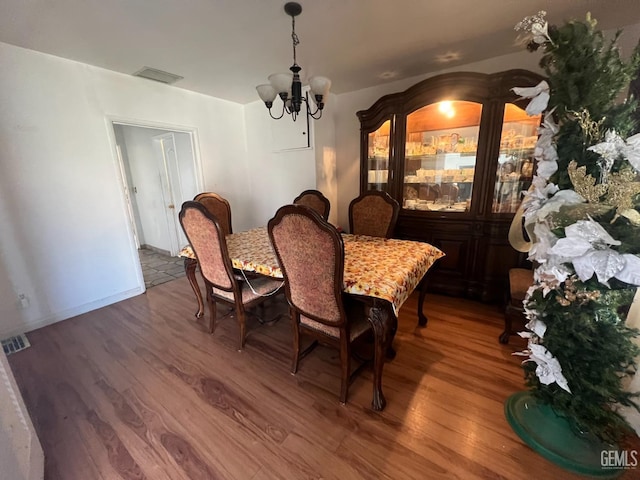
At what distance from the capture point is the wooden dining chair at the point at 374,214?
237 centimetres

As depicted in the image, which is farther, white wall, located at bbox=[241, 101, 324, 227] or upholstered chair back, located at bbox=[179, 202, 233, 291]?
white wall, located at bbox=[241, 101, 324, 227]

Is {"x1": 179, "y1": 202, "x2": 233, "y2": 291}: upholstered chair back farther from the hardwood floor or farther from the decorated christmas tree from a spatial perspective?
the decorated christmas tree

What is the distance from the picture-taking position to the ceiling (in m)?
1.72

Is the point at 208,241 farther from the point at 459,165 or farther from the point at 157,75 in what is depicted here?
the point at 459,165

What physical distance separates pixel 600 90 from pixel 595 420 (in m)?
1.39

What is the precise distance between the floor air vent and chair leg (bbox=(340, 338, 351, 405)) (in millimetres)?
2661

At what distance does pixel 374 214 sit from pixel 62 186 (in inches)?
117

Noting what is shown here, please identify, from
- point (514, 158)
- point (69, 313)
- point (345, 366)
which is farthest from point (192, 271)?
point (514, 158)

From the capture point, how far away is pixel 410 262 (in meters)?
1.68

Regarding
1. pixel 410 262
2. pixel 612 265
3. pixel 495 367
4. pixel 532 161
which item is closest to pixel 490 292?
pixel 495 367

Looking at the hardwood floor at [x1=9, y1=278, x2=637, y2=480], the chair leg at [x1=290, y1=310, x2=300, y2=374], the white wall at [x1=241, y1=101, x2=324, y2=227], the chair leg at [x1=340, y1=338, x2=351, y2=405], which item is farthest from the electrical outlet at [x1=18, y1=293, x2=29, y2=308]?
the chair leg at [x1=340, y1=338, x2=351, y2=405]

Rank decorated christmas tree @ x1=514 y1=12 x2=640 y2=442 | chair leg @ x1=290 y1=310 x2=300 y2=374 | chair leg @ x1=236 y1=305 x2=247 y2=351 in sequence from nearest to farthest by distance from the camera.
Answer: decorated christmas tree @ x1=514 y1=12 x2=640 y2=442, chair leg @ x1=290 y1=310 x2=300 y2=374, chair leg @ x1=236 y1=305 x2=247 y2=351

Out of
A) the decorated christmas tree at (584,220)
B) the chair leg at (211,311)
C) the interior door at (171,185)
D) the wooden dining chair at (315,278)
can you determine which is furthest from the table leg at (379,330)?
the interior door at (171,185)

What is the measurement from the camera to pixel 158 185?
4.48m
